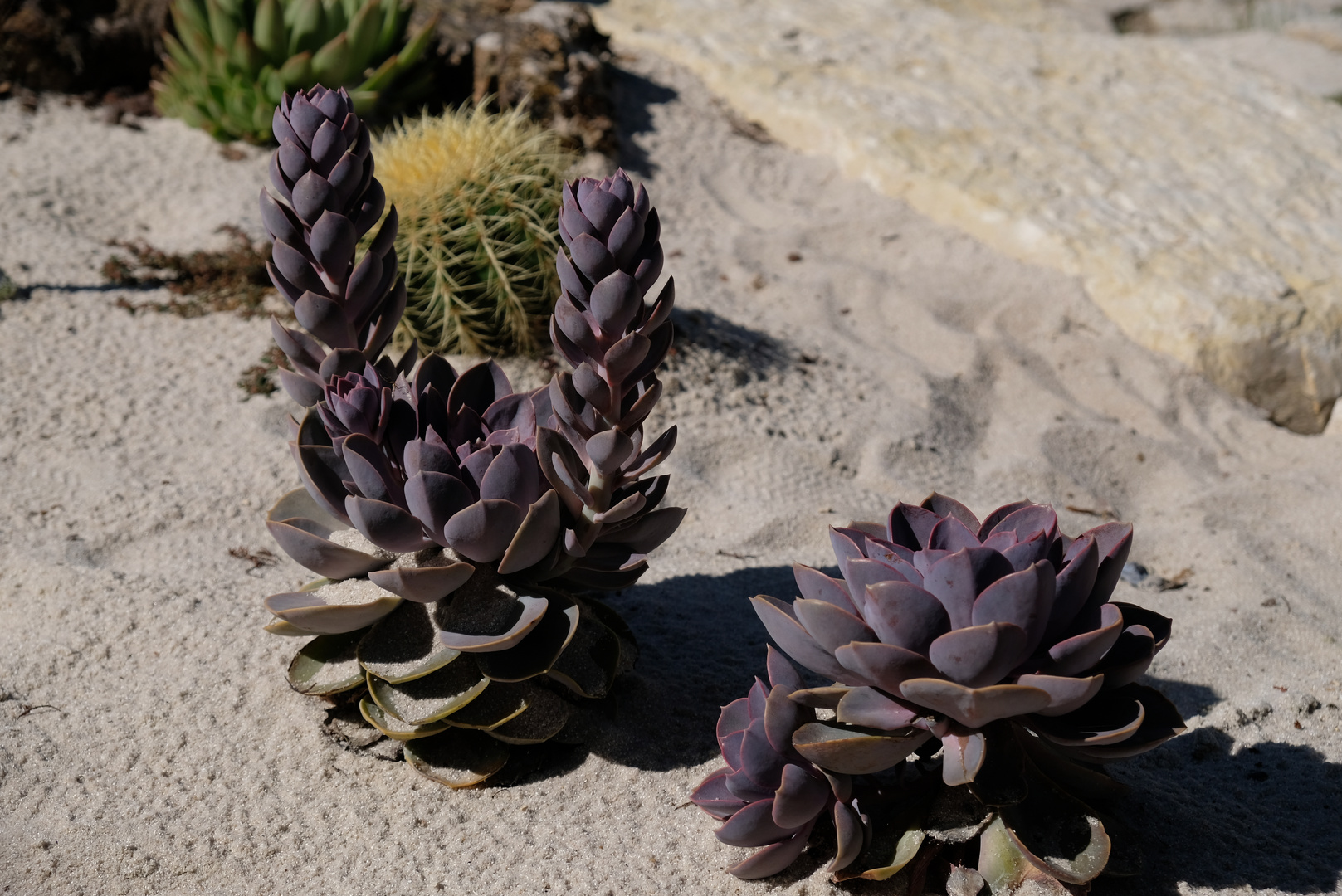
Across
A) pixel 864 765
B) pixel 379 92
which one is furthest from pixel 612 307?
pixel 379 92

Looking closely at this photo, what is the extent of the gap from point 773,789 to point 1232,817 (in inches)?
38.2

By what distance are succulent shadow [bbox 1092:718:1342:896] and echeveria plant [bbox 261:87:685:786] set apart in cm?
106

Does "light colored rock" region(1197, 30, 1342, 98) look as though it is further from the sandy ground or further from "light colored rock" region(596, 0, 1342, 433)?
the sandy ground

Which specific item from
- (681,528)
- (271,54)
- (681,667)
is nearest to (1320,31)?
(271,54)

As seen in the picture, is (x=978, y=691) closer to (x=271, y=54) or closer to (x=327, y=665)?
(x=327, y=665)

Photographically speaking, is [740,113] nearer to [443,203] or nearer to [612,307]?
[443,203]

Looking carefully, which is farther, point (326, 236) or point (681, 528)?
point (681, 528)

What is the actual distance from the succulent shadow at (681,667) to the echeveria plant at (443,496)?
0.47 ft

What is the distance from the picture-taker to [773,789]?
68.6 inches

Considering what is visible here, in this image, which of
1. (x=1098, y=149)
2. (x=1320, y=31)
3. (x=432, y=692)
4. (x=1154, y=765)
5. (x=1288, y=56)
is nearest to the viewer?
(x=432, y=692)

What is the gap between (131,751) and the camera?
6.90ft

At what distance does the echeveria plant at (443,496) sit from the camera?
182 centimetres

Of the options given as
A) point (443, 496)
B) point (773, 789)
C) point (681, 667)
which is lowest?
point (681, 667)

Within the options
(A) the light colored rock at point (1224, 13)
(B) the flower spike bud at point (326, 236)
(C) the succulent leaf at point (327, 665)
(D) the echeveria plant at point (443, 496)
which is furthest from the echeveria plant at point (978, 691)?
(A) the light colored rock at point (1224, 13)
